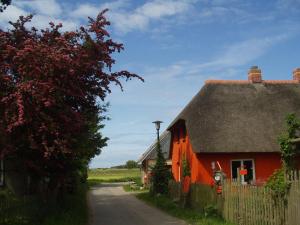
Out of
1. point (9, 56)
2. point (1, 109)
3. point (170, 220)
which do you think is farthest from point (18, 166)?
point (170, 220)

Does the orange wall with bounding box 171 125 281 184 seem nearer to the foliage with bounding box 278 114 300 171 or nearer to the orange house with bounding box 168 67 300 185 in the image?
the orange house with bounding box 168 67 300 185

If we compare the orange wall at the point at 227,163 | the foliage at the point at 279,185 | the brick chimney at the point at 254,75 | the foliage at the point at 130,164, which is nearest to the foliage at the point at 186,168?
the orange wall at the point at 227,163

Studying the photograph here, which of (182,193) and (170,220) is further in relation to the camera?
(182,193)

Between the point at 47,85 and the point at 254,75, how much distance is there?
21.0 meters

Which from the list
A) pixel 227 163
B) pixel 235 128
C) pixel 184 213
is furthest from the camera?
pixel 235 128

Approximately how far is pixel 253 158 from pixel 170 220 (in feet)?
30.0

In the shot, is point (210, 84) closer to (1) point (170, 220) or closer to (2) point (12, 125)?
(1) point (170, 220)

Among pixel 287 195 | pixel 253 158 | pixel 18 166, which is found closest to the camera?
pixel 287 195

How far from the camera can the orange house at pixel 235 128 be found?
26.1 meters

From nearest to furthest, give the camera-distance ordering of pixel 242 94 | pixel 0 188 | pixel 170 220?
pixel 0 188, pixel 170 220, pixel 242 94

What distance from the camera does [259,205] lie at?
14.2m

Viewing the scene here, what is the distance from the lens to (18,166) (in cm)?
1602

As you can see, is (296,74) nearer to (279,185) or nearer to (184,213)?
(184,213)

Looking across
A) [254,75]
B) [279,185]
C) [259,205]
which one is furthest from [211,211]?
[254,75]
